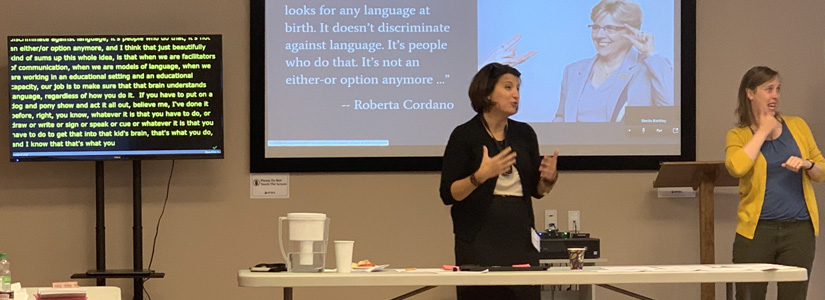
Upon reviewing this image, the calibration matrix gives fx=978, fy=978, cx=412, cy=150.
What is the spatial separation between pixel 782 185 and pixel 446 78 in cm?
175

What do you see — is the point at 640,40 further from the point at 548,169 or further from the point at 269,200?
the point at 269,200

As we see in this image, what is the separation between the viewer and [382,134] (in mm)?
5117

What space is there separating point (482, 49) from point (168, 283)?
6.75 ft

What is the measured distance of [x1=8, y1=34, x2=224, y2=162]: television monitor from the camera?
4805 mm

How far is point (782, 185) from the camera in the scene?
14.4 feet

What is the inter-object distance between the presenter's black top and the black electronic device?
118cm

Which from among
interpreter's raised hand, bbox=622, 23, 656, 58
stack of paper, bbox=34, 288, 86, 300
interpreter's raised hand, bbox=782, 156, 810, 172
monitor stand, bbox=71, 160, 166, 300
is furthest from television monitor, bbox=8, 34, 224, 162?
interpreter's raised hand, bbox=782, 156, 810, 172

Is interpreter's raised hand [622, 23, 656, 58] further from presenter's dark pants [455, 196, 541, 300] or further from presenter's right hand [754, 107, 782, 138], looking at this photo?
presenter's dark pants [455, 196, 541, 300]

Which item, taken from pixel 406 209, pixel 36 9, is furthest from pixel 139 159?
pixel 406 209

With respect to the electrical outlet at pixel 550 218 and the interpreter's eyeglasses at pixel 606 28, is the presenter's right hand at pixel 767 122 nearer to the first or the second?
the interpreter's eyeglasses at pixel 606 28

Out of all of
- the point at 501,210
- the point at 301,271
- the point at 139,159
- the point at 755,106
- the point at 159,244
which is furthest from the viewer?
the point at 159,244

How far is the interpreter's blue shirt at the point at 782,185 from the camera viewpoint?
4336 millimetres

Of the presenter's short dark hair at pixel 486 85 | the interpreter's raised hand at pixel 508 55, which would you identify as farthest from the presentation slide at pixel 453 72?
the presenter's short dark hair at pixel 486 85

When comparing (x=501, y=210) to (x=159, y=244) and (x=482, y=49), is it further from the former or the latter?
(x=159, y=244)
